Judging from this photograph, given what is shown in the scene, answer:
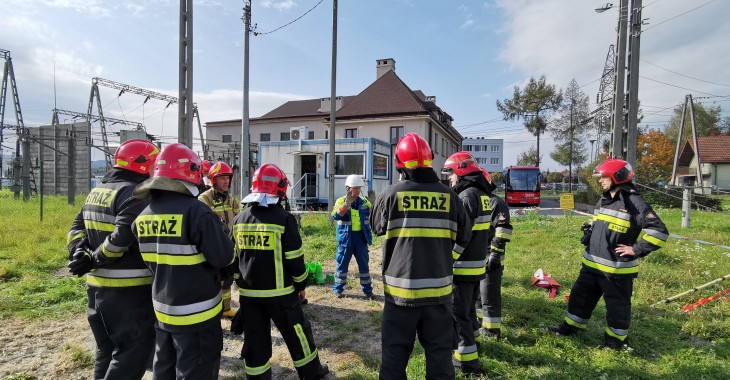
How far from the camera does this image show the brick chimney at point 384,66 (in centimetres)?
3384

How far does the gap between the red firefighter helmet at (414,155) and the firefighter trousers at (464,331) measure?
1.54 metres

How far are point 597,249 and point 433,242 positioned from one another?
2640 mm

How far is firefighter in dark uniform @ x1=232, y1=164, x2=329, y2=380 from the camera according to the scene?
3.14 meters

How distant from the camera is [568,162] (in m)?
38.2

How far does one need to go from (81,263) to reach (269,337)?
62.7 inches

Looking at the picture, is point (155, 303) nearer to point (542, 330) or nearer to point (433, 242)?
point (433, 242)

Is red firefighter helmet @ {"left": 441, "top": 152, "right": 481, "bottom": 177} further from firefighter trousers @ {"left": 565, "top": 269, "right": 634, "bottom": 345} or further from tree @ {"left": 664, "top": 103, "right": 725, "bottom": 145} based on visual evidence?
tree @ {"left": 664, "top": 103, "right": 725, "bottom": 145}

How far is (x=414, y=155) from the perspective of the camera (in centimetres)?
299

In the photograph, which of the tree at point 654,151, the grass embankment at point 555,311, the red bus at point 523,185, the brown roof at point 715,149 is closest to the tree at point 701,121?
the brown roof at point 715,149

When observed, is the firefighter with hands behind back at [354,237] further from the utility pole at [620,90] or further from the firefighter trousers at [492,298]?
the utility pole at [620,90]

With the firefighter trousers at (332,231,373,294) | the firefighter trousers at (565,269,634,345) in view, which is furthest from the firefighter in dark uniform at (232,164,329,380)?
the firefighter trousers at (565,269,634,345)

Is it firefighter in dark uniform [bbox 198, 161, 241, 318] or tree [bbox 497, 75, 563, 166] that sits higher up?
tree [bbox 497, 75, 563, 166]

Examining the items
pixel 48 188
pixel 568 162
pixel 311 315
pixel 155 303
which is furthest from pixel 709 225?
pixel 48 188

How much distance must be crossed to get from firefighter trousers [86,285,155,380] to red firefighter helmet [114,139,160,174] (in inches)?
40.3
